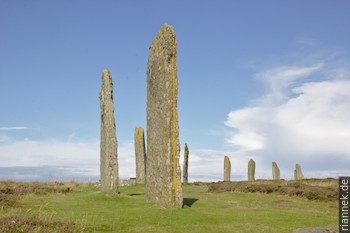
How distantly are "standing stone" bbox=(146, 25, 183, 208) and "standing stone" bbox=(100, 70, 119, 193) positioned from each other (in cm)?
595

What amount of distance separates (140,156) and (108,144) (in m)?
20.1

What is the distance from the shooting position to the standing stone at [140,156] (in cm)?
4722

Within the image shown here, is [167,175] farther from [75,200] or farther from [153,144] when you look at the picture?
[75,200]

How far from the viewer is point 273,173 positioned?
183ft

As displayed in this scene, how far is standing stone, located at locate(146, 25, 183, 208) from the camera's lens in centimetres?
2105

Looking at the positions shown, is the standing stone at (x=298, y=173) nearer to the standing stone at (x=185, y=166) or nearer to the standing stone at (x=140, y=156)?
the standing stone at (x=185, y=166)

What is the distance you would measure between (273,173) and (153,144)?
122ft

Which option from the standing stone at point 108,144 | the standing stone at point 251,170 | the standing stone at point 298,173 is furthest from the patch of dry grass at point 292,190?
the standing stone at point 298,173

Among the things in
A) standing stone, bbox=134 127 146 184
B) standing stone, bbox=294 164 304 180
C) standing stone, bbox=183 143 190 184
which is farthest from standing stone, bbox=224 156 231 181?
standing stone, bbox=294 164 304 180

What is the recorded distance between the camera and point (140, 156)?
157 ft

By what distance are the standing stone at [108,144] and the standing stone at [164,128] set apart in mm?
5949

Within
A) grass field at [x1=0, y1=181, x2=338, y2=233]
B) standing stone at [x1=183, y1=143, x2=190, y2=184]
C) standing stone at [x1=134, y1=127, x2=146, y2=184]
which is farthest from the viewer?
standing stone at [x1=183, y1=143, x2=190, y2=184]

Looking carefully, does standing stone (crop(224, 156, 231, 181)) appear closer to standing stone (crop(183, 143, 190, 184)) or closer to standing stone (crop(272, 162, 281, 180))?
standing stone (crop(183, 143, 190, 184))

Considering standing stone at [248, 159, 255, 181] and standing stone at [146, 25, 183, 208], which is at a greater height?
standing stone at [146, 25, 183, 208]
